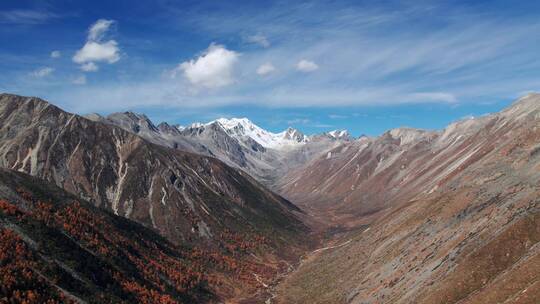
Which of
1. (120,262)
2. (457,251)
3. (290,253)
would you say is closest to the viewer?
(457,251)

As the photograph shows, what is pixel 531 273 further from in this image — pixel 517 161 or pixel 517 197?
pixel 517 161

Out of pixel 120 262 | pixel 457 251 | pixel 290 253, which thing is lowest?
pixel 290 253

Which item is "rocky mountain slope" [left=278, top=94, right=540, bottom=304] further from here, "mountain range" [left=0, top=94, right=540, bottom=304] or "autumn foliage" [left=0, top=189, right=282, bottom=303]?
"autumn foliage" [left=0, top=189, right=282, bottom=303]

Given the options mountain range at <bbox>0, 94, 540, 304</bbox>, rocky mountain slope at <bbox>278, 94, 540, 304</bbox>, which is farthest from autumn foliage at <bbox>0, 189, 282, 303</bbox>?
rocky mountain slope at <bbox>278, 94, 540, 304</bbox>

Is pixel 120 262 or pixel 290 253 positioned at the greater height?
pixel 120 262

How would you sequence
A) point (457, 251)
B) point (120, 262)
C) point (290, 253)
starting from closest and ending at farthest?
point (457, 251), point (120, 262), point (290, 253)

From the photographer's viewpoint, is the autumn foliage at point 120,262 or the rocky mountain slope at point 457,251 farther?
the autumn foliage at point 120,262

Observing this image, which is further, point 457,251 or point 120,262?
point 120,262

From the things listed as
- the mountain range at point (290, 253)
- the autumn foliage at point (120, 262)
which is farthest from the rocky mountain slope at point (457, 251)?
the autumn foliage at point (120, 262)

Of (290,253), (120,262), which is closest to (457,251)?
(120,262)

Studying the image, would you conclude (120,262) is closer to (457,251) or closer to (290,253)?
(457,251)

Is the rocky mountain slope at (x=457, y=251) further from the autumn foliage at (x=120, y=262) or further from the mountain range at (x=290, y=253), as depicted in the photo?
the autumn foliage at (x=120, y=262)
